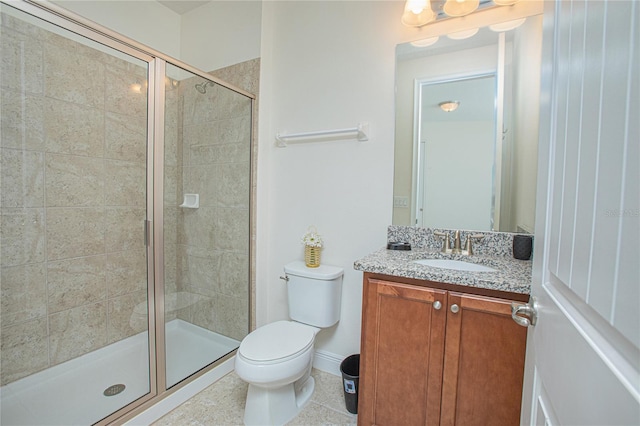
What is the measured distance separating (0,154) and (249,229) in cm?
138

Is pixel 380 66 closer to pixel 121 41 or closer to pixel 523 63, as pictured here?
pixel 523 63

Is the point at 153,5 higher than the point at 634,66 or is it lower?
higher

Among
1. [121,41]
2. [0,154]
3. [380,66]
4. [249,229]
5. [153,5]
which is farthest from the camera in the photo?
[153,5]

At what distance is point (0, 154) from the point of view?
1.53 m

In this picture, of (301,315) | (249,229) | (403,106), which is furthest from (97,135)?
(403,106)

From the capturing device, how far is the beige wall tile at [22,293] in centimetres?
159

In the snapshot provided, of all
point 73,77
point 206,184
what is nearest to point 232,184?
point 206,184

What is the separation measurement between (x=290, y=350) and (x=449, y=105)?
5.07ft

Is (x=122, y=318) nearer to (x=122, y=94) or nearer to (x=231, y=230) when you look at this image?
(x=231, y=230)

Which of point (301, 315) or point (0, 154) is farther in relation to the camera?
point (301, 315)

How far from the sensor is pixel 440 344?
1140mm

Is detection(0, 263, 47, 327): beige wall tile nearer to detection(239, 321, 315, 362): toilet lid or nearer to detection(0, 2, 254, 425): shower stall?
detection(0, 2, 254, 425): shower stall

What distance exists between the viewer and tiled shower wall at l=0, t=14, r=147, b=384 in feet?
5.23

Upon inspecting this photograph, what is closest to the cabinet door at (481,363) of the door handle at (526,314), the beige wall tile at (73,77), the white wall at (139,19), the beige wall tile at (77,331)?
the door handle at (526,314)
